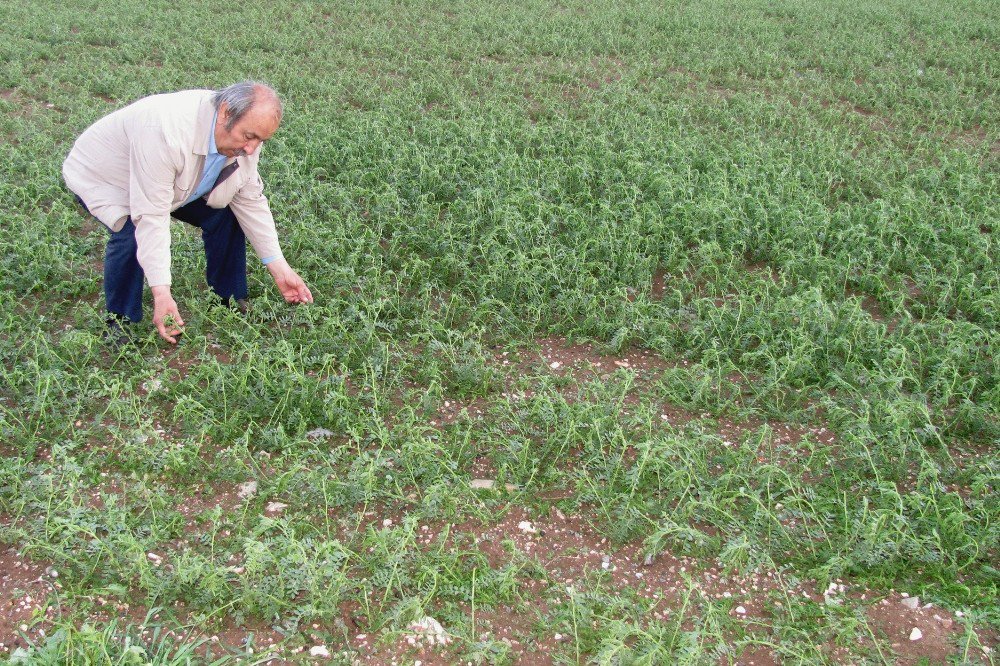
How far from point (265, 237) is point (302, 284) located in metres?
0.32

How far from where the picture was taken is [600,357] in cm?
470

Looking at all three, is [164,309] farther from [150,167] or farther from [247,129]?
[247,129]

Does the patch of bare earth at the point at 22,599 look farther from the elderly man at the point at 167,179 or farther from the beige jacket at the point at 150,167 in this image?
the beige jacket at the point at 150,167

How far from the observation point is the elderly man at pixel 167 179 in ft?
12.3

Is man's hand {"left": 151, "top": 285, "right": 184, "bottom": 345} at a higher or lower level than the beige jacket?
lower

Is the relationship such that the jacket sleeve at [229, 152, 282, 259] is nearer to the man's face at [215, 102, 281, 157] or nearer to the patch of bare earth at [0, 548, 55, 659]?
the man's face at [215, 102, 281, 157]

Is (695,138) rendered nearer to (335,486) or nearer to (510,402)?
(510,402)

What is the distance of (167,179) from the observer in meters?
3.80

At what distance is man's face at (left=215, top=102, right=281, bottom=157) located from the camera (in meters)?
3.67

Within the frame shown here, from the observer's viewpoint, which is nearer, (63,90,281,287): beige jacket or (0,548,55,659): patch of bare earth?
(0,548,55,659): patch of bare earth

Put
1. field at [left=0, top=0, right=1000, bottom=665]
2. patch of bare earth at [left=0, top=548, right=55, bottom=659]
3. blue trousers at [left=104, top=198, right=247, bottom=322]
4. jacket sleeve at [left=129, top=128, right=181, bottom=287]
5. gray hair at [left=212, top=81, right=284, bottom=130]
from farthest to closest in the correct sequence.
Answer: blue trousers at [left=104, top=198, right=247, bottom=322], jacket sleeve at [left=129, top=128, right=181, bottom=287], gray hair at [left=212, top=81, right=284, bottom=130], field at [left=0, top=0, right=1000, bottom=665], patch of bare earth at [left=0, top=548, right=55, bottom=659]

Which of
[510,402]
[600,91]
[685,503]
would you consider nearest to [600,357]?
[510,402]

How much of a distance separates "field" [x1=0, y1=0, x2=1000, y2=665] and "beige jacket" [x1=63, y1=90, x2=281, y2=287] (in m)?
0.71

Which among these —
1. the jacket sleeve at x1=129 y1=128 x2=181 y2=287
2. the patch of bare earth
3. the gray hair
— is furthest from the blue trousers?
the patch of bare earth
